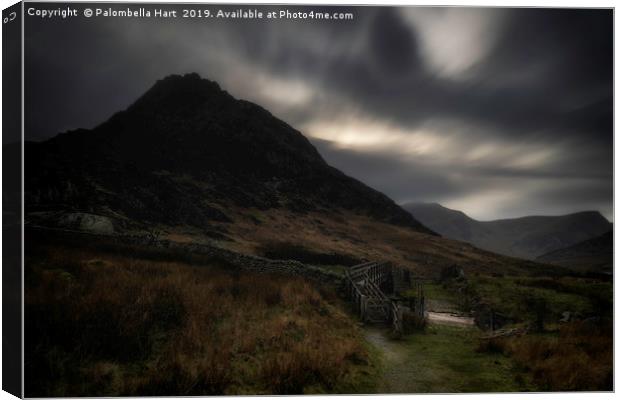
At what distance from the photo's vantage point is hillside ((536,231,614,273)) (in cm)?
1066

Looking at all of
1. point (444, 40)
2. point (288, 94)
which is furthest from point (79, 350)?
point (444, 40)

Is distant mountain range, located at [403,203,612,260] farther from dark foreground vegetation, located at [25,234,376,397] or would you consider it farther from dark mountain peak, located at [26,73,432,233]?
dark foreground vegetation, located at [25,234,376,397]

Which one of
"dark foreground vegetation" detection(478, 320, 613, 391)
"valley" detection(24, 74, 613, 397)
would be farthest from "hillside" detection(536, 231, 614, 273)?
"dark foreground vegetation" detection(478, 320, 613, 391)

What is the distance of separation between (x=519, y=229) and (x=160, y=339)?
1224cm

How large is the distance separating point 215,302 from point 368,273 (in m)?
7.06

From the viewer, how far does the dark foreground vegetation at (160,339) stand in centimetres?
839

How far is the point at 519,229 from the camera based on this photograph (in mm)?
13211

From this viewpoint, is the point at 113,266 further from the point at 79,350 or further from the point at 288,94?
the point at 288,94

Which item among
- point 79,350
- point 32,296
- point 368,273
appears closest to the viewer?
point 79,350

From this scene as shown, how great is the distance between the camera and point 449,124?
40.2 feet

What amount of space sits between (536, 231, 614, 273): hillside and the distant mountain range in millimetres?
224

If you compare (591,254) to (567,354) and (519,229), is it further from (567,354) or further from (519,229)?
(567,354)

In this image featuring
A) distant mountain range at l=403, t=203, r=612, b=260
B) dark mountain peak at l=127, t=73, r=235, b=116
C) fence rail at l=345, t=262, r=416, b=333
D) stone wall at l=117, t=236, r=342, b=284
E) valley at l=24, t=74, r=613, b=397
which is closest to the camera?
valley at l=24, t=74, r=613, b=397

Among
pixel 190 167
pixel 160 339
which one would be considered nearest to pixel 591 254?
pixel 160 339
